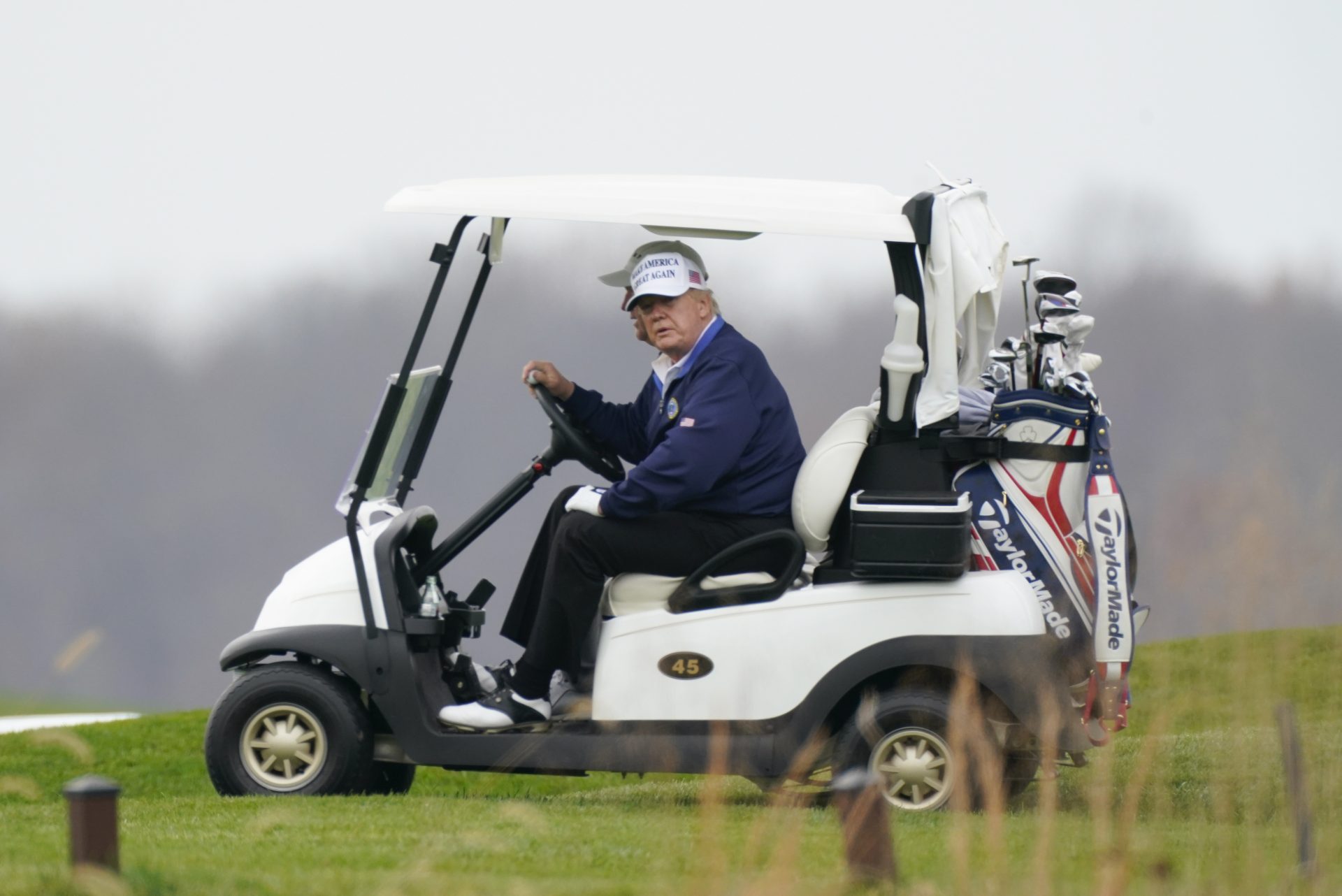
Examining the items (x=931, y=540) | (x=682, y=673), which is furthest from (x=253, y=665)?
(x=931, y=540)

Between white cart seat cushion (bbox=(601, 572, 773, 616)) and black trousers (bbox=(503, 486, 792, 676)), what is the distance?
3 cm

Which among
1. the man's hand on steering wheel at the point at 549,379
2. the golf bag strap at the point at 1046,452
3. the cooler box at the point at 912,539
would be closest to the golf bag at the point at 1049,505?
the golf bag strap at the point at 1046,452

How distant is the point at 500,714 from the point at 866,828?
2011mm

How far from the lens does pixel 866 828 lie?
3.12m

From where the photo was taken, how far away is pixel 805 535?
4879mm

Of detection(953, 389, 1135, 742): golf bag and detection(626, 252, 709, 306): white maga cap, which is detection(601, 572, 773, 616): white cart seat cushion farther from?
detection(626, 252, 709, 306): white maga cap

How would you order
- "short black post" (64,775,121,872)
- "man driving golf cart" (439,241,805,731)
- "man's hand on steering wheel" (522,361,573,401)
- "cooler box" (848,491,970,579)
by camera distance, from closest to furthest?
"short black post" (64,775,121,872)
"cooler box" (848,491,970,579)
"man driving golf cart" (439,241,805,731)
"man's hand on steering wheel" (522,361,573,401)

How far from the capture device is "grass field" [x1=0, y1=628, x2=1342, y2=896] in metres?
Result: 3.29

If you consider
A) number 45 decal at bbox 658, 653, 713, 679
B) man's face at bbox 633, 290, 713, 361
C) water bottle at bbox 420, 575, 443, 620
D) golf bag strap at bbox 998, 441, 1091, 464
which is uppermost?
man's face at bbox 633, 290, 713, 361

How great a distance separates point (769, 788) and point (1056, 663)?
0.94 m

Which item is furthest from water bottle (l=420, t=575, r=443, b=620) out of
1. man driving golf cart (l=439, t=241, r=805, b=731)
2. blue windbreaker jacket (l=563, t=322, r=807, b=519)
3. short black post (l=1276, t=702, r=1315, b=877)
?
short black post (l=1276, t=702, r=1315, b=877)

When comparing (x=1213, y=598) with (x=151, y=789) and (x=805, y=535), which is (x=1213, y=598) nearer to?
(x=805, y=535)

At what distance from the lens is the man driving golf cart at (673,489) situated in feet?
15.8

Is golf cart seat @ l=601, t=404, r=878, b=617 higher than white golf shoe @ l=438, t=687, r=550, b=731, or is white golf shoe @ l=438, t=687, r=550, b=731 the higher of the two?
golf cart seat @ l=601, t=404, r=878, b=617
